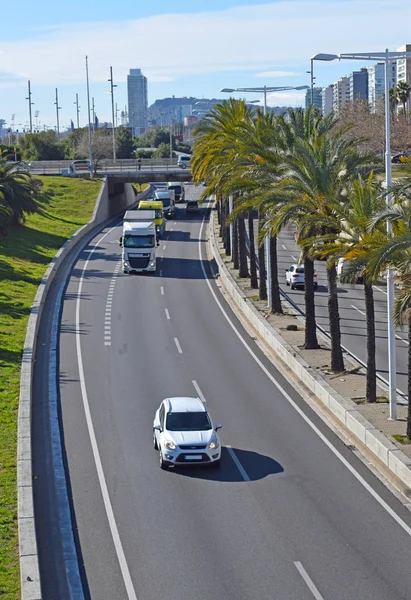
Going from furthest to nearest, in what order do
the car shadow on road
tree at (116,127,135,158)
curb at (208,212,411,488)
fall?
1. tree at (116,127,135,158)
2. the car shadow on road
3. curb at (208,212,411,488)

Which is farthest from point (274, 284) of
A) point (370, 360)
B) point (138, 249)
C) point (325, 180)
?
point (138, 249)

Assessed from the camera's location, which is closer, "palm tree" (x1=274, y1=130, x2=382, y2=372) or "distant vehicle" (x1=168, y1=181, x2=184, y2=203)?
"palm tree" (x1=274, y1=130, x2=382, y2=372)

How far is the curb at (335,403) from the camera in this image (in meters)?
24.9

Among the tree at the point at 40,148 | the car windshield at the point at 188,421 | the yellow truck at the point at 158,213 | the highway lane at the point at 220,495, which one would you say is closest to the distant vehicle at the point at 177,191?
the tree at the point at 40,148

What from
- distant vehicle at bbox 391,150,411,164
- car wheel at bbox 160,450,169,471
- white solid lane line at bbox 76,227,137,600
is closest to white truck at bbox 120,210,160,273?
distant vehicle at bbox 391,150,411,164

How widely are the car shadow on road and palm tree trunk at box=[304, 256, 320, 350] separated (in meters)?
12.3

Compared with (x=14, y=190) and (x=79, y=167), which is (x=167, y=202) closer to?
(x=79, y=167)

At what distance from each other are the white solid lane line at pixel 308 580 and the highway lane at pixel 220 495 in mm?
36

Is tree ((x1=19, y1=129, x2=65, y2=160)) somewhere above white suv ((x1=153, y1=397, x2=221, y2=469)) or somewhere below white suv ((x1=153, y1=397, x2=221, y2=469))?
above

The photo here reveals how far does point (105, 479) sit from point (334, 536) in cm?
679

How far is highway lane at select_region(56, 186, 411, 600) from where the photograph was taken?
1878 centimetres

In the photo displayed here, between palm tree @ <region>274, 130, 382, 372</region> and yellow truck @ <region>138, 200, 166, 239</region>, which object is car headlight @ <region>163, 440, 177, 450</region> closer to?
palm tree @ <region>274, 130, 382, 372</region>

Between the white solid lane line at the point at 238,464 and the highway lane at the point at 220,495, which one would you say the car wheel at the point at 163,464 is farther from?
the white solid lane line at the point at 238,464

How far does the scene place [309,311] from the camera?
38406 millimetres
